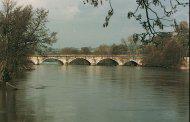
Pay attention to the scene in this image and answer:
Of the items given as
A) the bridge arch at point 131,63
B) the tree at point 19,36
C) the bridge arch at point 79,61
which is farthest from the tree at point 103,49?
the tree at point 19,36

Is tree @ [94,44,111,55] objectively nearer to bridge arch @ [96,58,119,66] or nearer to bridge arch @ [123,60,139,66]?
bridge arch @ [96,58,119,66]

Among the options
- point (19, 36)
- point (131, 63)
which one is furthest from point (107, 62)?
point (19, 36)

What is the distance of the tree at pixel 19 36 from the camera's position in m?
32.5

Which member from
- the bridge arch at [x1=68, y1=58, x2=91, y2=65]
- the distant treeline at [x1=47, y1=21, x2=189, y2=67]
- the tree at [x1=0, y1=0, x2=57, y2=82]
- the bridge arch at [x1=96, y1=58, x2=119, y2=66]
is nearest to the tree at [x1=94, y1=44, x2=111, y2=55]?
the distant treeline at [x1=47, y1=21, x2=189, y2=67]

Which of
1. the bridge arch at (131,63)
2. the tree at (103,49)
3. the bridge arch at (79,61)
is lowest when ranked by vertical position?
the bridge arch at (131,63)

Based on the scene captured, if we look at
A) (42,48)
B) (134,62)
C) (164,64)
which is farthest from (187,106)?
(134,62)

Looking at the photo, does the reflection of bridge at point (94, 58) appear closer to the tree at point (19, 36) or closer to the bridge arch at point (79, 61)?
the bridge arch at point (79, 61)

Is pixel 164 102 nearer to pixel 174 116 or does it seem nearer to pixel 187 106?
pixel 187 106

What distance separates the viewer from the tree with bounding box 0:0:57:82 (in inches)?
1281

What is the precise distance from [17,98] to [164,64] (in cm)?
6538

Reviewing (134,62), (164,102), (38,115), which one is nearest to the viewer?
(38,115)

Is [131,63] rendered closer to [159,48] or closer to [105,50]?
[105,50]

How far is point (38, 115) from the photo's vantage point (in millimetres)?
20234

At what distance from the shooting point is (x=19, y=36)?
3325 centimetres
